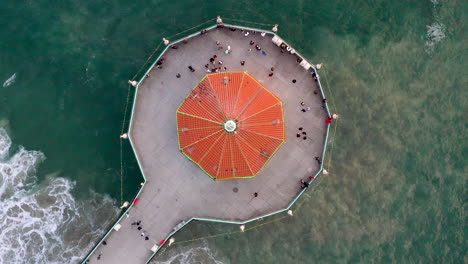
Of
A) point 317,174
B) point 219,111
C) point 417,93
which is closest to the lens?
point 219,111

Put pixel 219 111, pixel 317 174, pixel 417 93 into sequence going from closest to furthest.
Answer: pixel 219 111 → pixel 317 174 → pixel 417 93

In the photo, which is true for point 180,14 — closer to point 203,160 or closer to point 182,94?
point 182,94

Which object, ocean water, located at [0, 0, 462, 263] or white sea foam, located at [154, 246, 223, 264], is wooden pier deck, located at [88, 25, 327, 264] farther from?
white sea foam, located at [154, 246, 223, 264]

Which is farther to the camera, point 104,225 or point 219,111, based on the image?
point 104,225

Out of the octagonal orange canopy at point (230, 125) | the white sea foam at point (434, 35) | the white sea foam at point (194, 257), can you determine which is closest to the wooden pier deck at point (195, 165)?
the white sea foam at point (194, 257)

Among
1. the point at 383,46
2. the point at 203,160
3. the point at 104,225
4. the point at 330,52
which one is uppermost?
the point at 383,46

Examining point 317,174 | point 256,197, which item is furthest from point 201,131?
point 317,174
